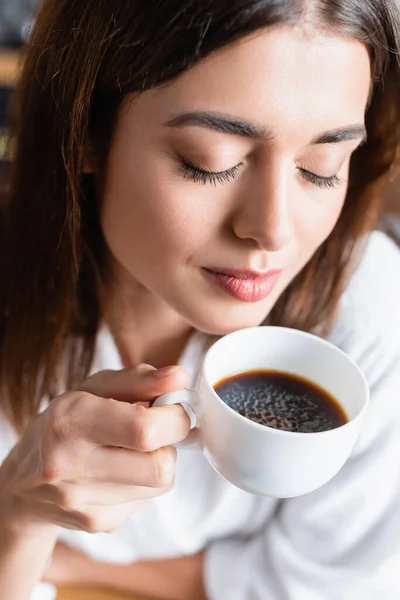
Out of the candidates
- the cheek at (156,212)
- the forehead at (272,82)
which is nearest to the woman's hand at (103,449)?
the cheek at (156,212)

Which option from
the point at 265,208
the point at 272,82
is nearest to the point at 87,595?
the point at 265,208

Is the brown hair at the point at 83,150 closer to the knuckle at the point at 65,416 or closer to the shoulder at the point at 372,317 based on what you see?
the shoulder at the point at 372,317

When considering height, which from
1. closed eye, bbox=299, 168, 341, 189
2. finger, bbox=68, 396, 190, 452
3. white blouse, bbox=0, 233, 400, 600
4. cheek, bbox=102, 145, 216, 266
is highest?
closed eye, bbox=299, 168, 341, 189

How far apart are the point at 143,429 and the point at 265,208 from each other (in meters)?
0.28

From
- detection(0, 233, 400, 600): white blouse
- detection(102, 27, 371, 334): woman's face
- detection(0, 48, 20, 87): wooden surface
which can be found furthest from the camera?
detection(0, 48, 20, 87): wooden surface

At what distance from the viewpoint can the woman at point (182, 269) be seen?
66cm

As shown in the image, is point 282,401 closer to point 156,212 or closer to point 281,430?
point 281,430

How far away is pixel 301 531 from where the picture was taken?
105 cm

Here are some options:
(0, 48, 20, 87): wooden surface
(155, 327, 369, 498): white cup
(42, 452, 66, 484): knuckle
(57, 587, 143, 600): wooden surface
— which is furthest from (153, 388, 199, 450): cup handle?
(0, 48, 20, 87): wooden surface

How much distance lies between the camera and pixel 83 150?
0.82 metres

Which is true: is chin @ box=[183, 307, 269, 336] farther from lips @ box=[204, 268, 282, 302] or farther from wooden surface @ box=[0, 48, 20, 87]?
wooden surface @ box=[0, 48, 20, 87]

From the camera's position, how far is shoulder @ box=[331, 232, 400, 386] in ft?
3.27

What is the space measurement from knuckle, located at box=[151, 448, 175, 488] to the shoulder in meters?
0.46

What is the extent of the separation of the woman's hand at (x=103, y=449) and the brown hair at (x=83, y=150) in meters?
0.29
